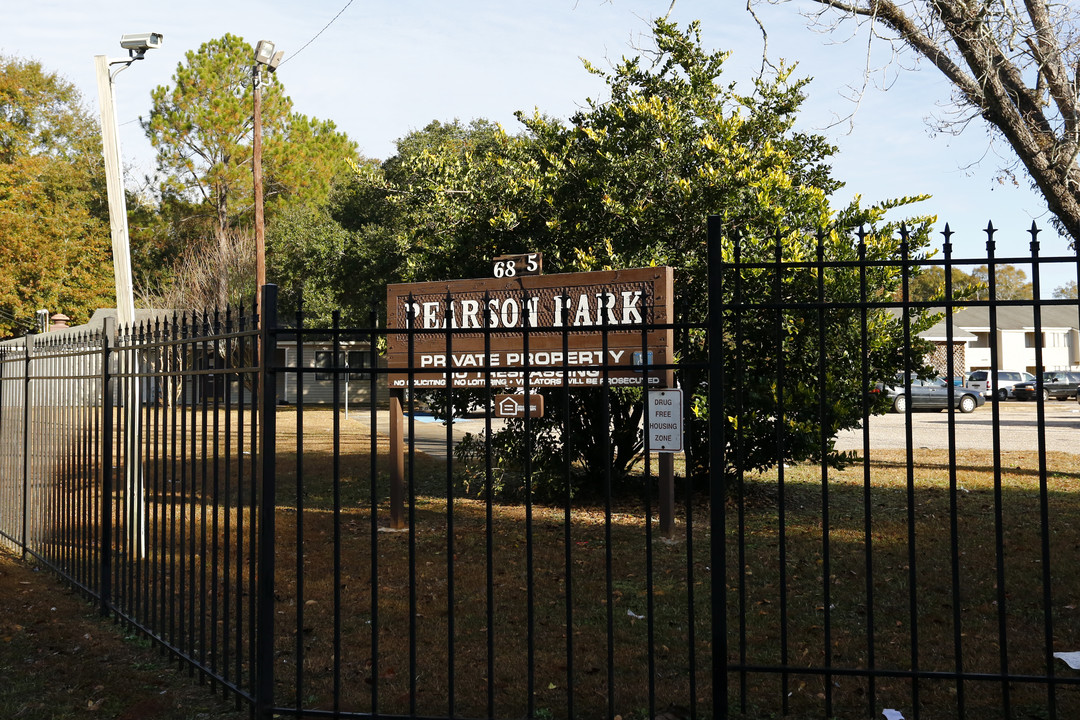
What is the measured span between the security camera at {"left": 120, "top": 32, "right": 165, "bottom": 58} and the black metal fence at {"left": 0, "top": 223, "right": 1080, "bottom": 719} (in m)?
3.18

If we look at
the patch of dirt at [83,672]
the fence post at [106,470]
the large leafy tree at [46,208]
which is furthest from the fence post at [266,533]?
the large leafy tree at [46,208]

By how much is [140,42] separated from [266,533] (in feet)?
22.9

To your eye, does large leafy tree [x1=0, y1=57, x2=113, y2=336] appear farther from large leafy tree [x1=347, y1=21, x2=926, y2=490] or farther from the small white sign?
the small white sign

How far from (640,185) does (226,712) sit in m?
7.58

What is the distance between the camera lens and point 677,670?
542cm

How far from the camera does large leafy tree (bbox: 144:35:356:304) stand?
155 ft

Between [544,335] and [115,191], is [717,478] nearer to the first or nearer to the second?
[544,335]

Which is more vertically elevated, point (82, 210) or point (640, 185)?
point (82, 210)

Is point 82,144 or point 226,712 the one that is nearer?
point 226,712

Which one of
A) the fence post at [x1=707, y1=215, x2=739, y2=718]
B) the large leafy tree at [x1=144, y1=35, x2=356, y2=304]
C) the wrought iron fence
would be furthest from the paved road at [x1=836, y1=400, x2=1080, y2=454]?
the large leafy tree at [x1=144, y1=35, x2=356, y2=304]

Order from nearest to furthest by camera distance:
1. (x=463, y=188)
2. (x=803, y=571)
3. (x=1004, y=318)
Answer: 1. (x=803, y=571)
2. (x=463, y=188)
3. (x=1004, y=318)

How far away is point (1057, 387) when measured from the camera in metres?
38.5

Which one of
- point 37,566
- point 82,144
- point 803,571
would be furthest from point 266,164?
point 803,571

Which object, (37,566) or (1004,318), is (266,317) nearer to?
(37,566)
